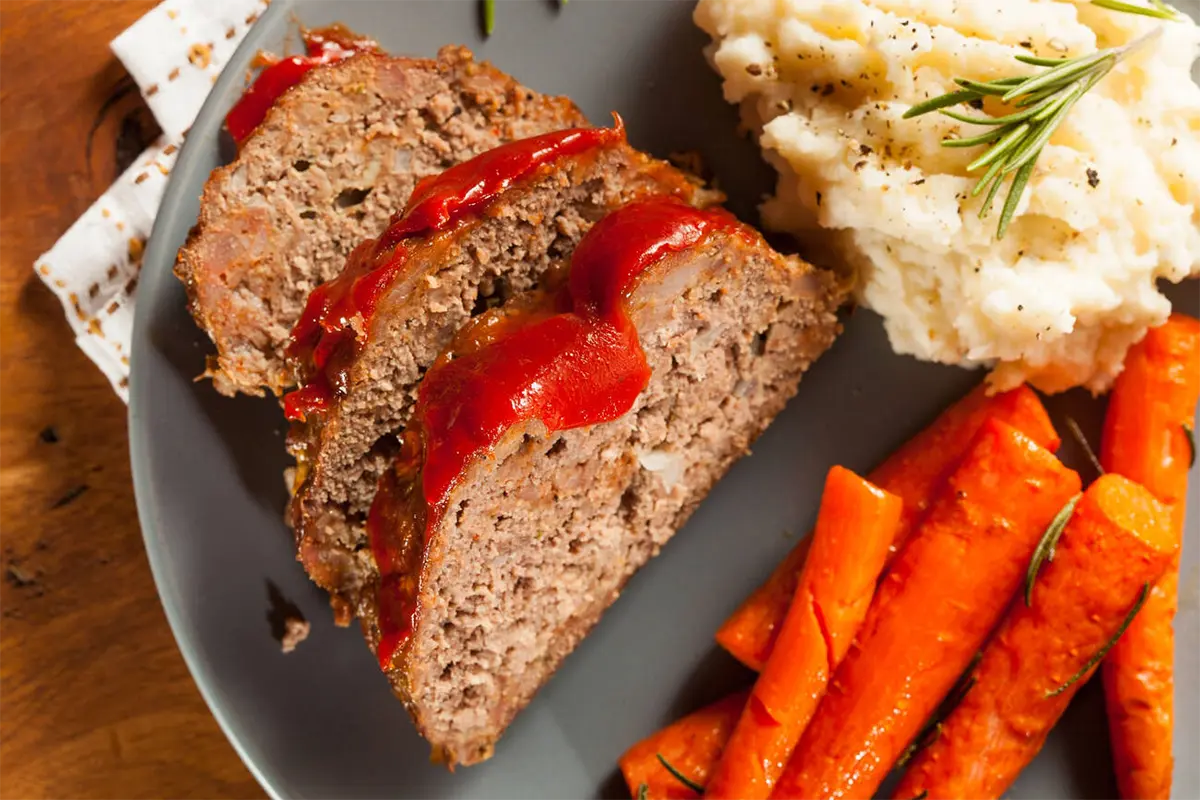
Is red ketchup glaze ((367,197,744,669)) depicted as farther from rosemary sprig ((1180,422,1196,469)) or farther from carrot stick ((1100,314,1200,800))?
rosemary sprig ((1180,422,1196,469))

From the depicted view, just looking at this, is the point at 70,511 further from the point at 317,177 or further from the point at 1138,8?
the point at 1138,8

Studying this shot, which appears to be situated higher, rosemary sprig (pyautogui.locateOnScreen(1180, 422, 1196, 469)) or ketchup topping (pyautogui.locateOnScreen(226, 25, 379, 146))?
ketchup topping (pyautogui.locateOnScreen(226, 25, 379, 146))

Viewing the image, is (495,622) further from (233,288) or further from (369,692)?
(233,288)

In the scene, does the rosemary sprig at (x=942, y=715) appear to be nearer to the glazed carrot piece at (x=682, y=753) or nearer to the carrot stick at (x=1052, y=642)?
the carrot stick at (x=1052, y=642)

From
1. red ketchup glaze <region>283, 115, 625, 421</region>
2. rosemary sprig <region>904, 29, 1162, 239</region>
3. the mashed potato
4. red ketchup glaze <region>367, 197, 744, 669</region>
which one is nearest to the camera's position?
red ketchup glaze <region>367, 197, 744, 669</region>

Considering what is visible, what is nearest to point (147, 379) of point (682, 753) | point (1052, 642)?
point (682, 753)

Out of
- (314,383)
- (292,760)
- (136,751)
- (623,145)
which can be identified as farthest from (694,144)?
(136,751)

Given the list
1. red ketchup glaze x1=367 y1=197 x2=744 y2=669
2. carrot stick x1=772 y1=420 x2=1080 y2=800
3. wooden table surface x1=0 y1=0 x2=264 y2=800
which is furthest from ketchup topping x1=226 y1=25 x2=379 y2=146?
carrot stick x1=772 y1=420 x2=1080 y2=800

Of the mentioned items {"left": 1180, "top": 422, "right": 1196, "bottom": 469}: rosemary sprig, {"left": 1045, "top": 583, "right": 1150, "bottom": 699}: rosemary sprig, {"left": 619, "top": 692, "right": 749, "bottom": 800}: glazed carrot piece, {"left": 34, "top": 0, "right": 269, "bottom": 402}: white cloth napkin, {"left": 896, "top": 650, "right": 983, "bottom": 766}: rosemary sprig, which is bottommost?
{"left": 619, "top": 692, "right": 749, "bottom": 800}: glazed carrot piece
